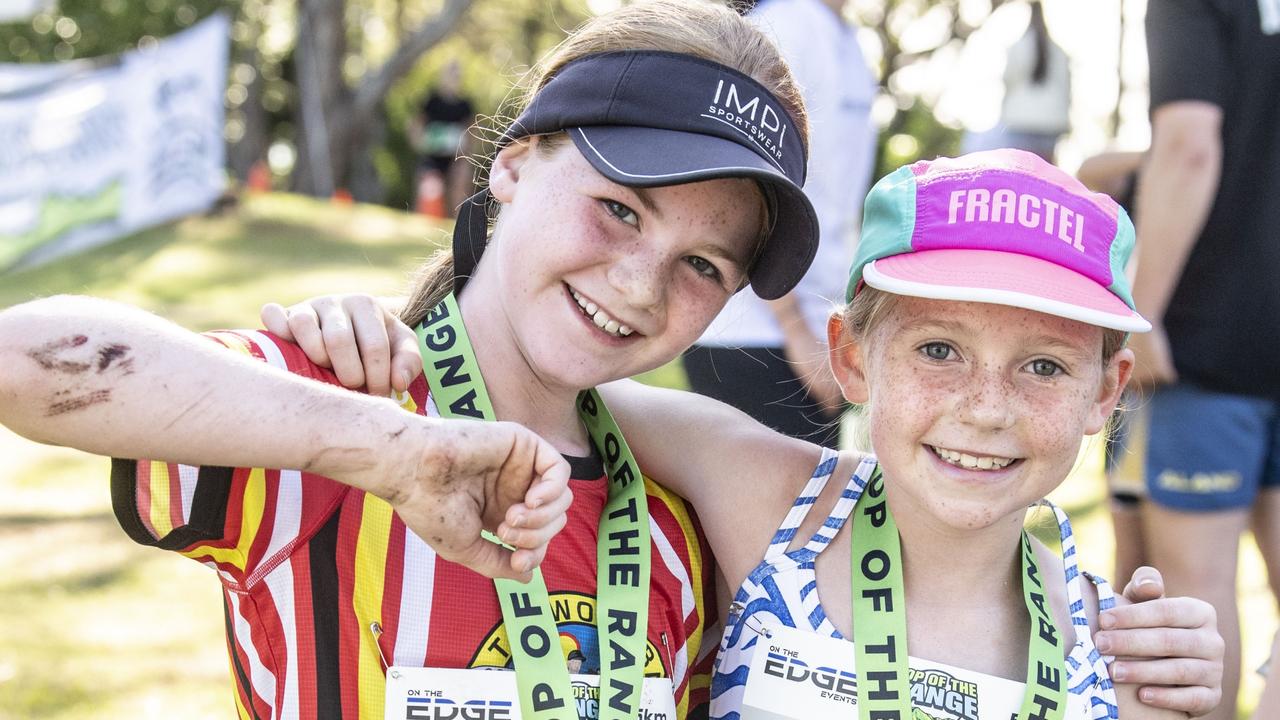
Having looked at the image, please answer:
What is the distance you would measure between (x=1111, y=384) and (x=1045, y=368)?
19 cm

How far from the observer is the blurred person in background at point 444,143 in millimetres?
16875

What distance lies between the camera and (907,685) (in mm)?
2008

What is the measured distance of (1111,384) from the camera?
2168 millimetres

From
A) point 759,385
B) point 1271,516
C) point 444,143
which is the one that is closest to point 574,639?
point 759,385

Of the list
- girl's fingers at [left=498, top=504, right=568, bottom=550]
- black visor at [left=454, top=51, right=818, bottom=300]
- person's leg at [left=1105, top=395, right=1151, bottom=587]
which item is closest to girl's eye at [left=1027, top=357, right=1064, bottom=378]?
black visor at [left=454, top=51, right=818, bottom=300]

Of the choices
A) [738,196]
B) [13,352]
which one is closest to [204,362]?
[13,352]

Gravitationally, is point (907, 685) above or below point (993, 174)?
below

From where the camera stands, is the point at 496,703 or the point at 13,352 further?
the point at 496,703

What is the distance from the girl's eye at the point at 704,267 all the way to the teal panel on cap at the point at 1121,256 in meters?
0.61

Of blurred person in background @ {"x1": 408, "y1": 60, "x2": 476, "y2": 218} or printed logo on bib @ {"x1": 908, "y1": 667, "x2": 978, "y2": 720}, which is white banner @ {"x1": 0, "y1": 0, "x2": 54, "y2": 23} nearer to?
blurred person in background @ {"x1": 408, "y1": 60, "x2": 476, "y2": 218}

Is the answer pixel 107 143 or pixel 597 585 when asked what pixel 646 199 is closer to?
pixel 597 585

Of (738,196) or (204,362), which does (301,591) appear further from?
(738,196)

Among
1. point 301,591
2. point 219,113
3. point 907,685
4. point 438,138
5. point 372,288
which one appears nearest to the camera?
point 301,591

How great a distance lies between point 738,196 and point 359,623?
0.86 meters
